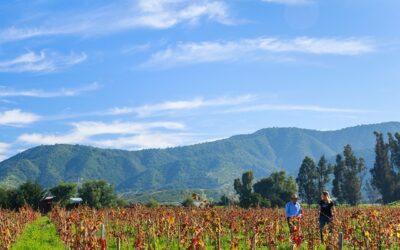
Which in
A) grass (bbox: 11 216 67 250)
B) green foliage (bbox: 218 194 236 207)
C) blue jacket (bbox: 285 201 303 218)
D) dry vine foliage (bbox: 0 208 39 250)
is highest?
green foliage (bbox: 218 194 236 207)

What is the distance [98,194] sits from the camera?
76438 millimetres

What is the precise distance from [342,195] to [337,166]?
616cm

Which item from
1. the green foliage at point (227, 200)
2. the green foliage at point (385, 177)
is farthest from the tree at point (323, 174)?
the green foliage at point (227, 200)

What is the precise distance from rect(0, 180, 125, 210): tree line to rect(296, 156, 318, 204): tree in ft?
114

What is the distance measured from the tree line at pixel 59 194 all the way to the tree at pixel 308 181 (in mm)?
34870

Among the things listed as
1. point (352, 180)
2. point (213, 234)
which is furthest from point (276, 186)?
point (213, 234)

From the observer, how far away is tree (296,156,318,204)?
92438mm

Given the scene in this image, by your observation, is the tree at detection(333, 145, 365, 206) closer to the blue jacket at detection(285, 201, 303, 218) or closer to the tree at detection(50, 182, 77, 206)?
the tree at detection(50, 182, 77, 206)

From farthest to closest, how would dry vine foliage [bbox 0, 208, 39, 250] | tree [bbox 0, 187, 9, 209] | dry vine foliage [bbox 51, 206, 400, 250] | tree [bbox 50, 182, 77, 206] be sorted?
1. tree [bbox 50, 182, 77, 206]
2. tree [bbox 0, 187, 9, 209]
3. dry vine foliage [bbox 0, 208, 39, 250]
4. dry vine foliage [bbox 51, 206, 400, 250]

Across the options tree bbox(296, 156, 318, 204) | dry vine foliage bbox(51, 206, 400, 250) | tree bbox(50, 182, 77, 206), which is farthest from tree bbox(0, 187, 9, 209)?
tree bbox(296, 156, 318, 204)

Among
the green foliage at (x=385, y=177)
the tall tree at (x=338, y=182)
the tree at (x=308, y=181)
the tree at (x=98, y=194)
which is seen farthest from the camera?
the tree at (x=308, y=181)

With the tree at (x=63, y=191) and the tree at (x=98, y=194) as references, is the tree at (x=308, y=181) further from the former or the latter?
the tree at (x=63, y=191)

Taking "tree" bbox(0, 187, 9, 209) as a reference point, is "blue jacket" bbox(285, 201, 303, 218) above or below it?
below

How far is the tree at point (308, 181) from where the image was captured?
9244 cm
